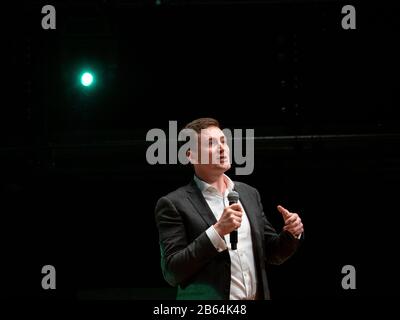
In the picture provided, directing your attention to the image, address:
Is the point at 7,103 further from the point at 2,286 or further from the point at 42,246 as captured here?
the point at 2,286

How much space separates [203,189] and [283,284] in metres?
1.85

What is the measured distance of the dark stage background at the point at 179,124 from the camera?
3484 mm

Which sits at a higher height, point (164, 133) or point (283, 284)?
point (164, 133)

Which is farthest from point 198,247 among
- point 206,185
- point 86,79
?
point 86,79

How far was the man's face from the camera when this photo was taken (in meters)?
1.94

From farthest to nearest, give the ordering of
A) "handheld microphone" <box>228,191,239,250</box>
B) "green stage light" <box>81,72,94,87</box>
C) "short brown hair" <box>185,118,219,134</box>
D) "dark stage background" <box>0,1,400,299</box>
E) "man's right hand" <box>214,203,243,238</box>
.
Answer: "green stage light" <box>81,72,94,87</box>, "dark stage background" <box>0,1,400,299</box>, "short brown hair" <box>185,118,219,134</box>, "handheld microphone" <box>228,191,239,250</box>, "man's right hand" <box>214,203,243,238</box>

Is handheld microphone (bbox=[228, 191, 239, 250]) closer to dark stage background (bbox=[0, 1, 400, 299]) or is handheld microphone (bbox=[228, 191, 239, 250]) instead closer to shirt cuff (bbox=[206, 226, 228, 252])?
shirt cuff (bbox=[206, 226, 228, 252])

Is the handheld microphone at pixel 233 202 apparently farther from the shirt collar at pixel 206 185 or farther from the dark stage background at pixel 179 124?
the dark stage background at pixel 179 124

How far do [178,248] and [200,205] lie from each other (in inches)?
7.5

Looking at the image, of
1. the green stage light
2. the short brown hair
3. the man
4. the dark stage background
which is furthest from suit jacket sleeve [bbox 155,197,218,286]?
the green stage light

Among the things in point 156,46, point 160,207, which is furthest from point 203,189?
point 156,46

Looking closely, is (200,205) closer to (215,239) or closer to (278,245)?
(215,239)

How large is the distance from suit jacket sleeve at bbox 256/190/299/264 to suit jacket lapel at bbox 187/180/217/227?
0.27 metres
